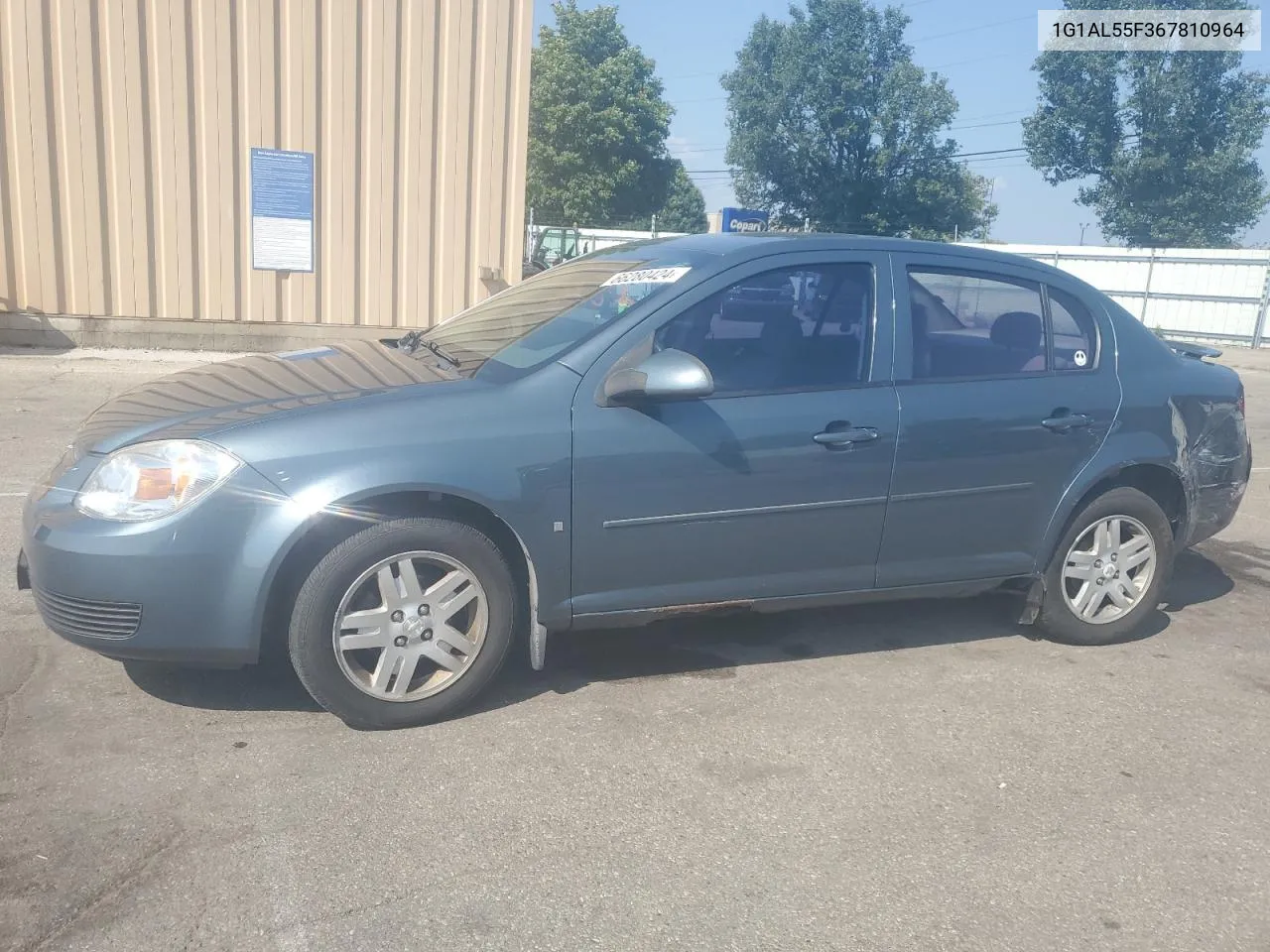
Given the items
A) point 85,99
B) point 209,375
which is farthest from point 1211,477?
point 85,99

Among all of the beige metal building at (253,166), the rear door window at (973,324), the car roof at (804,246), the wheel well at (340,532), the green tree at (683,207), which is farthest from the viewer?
the green tree at (683,207)

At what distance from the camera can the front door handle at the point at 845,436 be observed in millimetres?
3934

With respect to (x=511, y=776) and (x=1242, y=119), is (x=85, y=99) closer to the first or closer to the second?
(x=511, y=776)

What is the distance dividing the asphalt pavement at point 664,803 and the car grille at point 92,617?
339 millimetres

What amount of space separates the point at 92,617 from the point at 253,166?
33.3 feet

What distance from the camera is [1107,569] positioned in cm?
464

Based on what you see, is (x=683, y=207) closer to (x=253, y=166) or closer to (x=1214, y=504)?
(x=253, y=166)

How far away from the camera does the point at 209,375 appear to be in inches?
161

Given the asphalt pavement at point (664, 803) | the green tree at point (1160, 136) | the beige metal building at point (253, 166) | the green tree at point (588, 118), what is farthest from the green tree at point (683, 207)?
the asphalt pavement at point (664, 803)

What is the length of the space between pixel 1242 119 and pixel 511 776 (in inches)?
1629

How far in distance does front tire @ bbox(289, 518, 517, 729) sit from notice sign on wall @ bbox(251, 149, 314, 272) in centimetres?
1014

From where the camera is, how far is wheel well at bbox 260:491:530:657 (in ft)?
11.0

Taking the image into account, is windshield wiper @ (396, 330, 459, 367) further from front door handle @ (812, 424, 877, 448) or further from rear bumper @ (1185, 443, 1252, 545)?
rear bumper @ (1185, 443, 1252, 545)

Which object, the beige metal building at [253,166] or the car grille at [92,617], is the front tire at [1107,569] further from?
the beige metal building at [253,166]
